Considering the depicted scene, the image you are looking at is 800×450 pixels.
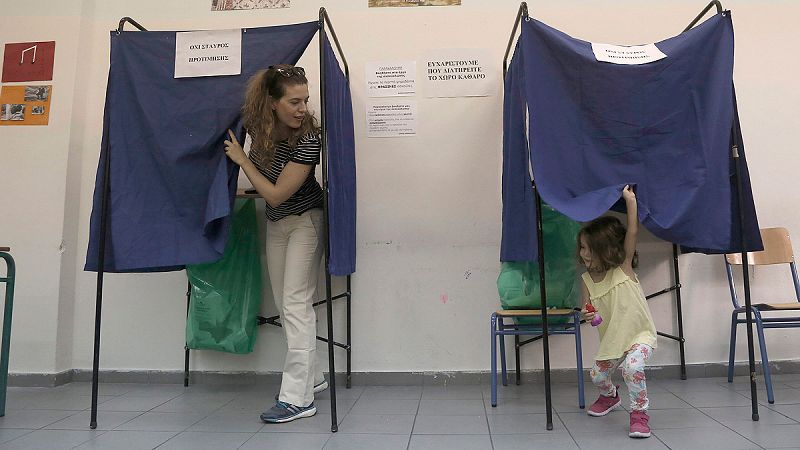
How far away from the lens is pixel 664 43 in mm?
2080

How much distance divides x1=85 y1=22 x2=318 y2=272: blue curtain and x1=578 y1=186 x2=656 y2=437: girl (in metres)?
1.41

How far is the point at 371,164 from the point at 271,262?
84 centimetres

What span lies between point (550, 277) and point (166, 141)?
1.82 meters

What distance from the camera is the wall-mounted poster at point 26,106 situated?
285 centimetres

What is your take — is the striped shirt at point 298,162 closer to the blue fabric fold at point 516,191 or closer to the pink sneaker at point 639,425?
the blue fabric fold at point 516,191

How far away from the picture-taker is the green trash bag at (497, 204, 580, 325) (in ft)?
8.04

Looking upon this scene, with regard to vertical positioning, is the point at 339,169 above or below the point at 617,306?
above

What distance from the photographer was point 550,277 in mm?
2543

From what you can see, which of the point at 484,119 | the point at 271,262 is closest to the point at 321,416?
the point at 271,262

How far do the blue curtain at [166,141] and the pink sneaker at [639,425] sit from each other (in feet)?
5.62

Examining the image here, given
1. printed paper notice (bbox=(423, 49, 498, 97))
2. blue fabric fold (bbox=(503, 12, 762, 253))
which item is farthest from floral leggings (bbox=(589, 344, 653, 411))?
printed paper notice (bbox=(423, 49, 498, 97))

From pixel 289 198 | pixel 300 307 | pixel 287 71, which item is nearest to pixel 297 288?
pixel 300 307

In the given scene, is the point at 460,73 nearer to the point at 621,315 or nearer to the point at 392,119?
the point at 392,119

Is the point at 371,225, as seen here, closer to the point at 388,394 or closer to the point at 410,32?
the point at 388,394
